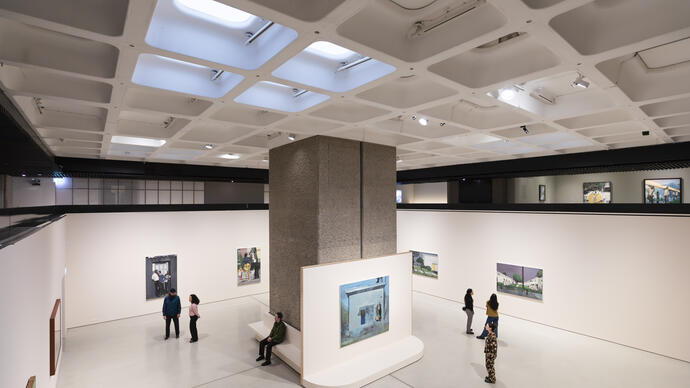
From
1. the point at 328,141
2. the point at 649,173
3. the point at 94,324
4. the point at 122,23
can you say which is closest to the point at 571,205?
the point at 649,173

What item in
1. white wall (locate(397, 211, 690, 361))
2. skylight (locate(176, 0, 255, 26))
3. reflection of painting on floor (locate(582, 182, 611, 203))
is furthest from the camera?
reflection of painting on floor (locate(582, 182, 611, 203))

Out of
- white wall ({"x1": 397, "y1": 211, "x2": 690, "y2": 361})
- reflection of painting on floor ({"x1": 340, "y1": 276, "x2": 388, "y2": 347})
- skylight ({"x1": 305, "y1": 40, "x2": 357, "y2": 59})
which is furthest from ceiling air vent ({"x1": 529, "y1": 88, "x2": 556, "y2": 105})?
white wall ({"x1": 397, "y1": 211, "x2": 690, "y2": 361})

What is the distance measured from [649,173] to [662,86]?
9755mm

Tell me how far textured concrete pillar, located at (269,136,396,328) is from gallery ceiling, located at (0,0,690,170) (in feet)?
2.31

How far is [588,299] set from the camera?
815 cm

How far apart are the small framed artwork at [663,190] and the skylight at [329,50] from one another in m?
11.9

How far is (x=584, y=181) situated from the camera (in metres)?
12.7

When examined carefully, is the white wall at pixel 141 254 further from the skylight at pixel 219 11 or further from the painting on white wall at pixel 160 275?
the skylight at pixel 219 11

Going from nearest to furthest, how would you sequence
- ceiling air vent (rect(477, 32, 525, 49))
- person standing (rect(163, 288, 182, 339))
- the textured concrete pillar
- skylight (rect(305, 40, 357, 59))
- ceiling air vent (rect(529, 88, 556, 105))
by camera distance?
ceiling air vent (rect(477, 32, 525, 49)), skylight (rect(305, 40, 357, 59)), ceiling air vent (rect(529, 88, 556, 105)), the textured concrete pillar, person standing (rect(163, 288, 182, 339))

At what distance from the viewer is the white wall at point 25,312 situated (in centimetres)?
239

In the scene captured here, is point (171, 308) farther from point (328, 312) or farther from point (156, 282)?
point (328, 312)

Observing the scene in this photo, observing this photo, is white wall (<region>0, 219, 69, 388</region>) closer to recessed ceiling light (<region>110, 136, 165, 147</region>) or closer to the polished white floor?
the polished white floor

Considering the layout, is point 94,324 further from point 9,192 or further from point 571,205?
point 571,205

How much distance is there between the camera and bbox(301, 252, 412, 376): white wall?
5797 millimetres
